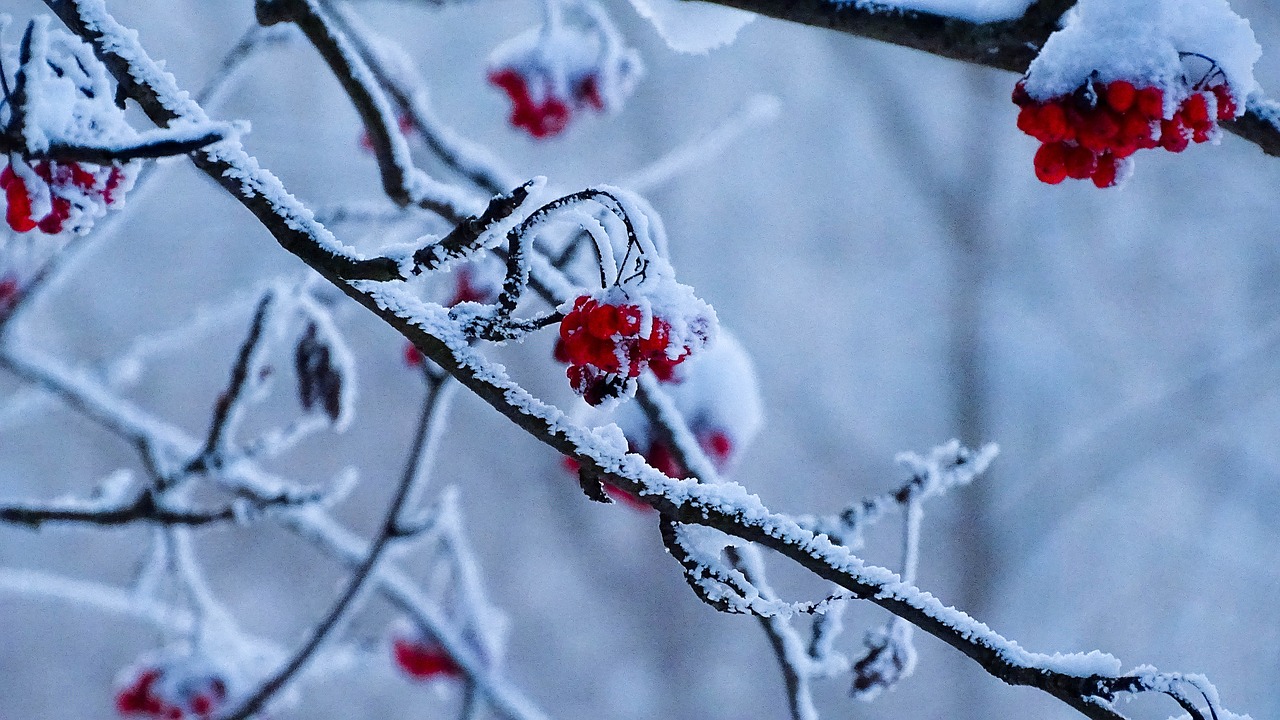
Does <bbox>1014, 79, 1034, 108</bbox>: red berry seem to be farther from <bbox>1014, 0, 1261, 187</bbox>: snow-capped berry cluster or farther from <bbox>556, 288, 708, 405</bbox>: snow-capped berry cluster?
<bbox>556, 288, 708, 405</bbox>: snow-capped berry cluster

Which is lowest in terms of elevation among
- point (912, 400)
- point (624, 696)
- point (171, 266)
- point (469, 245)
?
point (469, 245)

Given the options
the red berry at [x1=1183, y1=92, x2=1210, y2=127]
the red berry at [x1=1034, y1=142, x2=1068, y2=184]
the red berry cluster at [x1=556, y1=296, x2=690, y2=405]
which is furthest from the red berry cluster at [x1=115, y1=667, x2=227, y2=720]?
the red berry at [x1=1183, y1=92, x2=1210, y2=127]

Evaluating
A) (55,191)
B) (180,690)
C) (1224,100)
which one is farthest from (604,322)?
(180,690)

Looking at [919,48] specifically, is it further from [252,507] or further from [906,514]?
[252,507]

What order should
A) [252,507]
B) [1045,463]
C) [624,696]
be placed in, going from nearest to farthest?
[252,507]
[1045,463]
[624,696]

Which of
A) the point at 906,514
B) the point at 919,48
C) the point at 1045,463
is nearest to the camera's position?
the point at 919,48

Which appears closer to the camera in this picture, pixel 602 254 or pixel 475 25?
pixel 602 254

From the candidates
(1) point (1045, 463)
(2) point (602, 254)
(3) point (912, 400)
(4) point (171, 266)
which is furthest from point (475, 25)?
(2) point (602, 254)
